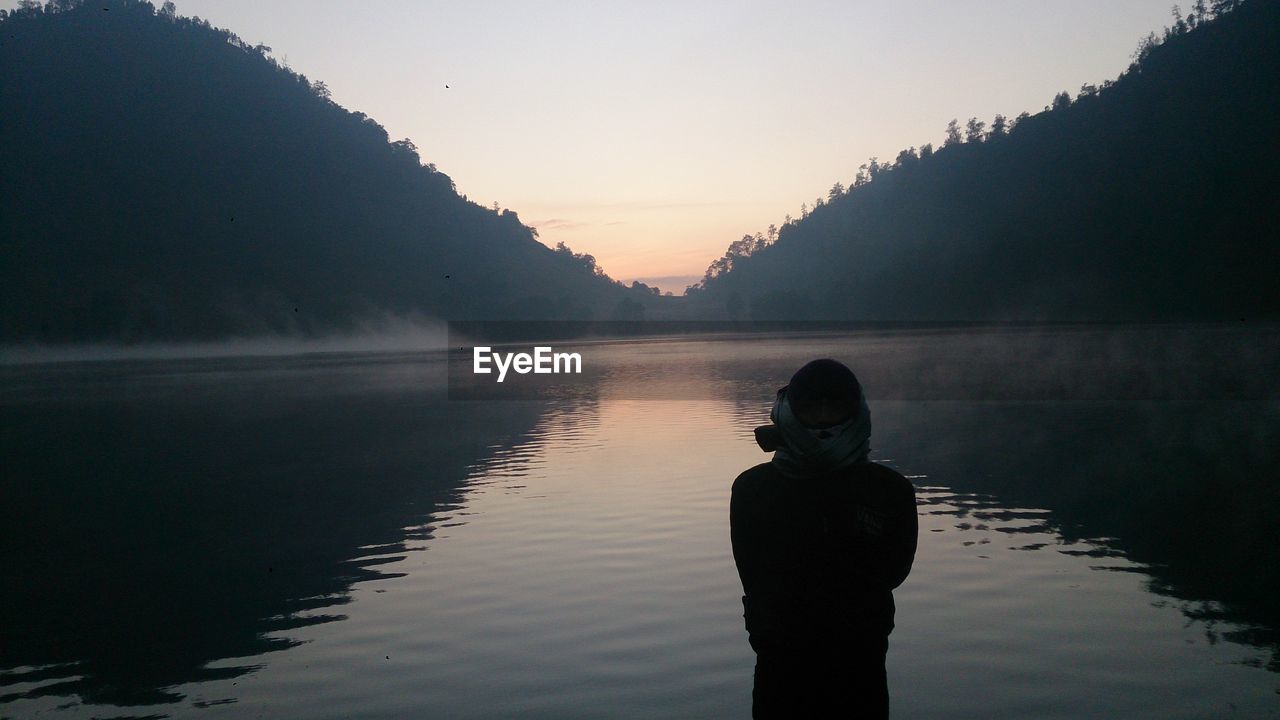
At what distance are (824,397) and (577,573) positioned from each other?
9.07 metres

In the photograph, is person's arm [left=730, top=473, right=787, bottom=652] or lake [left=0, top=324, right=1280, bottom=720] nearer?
person's arm [left=730, top=473, right=787, bottom=652]

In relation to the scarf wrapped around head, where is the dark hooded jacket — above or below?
below

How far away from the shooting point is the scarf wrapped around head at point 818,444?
3520 millimetres

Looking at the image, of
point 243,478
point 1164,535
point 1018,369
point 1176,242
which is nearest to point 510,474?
point 243,478

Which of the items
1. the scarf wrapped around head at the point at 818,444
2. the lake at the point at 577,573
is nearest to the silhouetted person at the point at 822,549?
the scarf wrapped around head at the point at 818,444

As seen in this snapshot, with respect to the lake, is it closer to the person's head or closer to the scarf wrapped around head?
the scarf wrapped around head

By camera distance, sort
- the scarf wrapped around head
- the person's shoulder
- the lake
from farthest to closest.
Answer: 1. the lake
2. the person's shoulder
3. the scarf wrapped around head

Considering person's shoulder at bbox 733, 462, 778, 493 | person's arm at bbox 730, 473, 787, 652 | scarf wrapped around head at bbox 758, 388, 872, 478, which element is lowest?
person's arm at bbox 730, 473, 787, 652

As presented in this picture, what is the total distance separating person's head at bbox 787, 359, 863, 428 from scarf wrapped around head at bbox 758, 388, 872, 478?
0.06 ft

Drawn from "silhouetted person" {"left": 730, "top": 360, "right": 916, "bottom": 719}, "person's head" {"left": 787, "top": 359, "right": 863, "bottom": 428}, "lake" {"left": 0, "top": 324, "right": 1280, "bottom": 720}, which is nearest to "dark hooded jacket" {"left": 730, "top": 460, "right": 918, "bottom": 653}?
"silhouetted person" {"left": 730, "top": 360, "right": 916, "bottom": 719}

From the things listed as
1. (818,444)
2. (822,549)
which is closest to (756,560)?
(822,549)

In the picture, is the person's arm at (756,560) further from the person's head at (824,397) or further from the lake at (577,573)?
the lake at (577,573)

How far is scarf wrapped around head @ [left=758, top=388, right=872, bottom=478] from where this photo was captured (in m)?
3.52

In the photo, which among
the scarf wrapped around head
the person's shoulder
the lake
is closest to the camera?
the scarf wrapped around head
